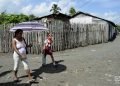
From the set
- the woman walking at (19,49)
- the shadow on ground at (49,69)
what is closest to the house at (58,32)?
the shadow on ground at (49,69)

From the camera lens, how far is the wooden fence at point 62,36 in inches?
728

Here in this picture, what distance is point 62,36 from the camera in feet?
66.5

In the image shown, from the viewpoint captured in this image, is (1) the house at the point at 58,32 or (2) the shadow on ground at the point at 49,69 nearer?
(2) the shadow on ground at the point at 49,69

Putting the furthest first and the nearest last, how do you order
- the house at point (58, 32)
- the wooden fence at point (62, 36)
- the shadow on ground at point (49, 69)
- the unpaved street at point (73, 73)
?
1. the house at point (58, 32)
2. the wooden fence at point (62, 36)
3. the shadow on ground at point (49, 69)
4. the unpaved street at point (73, 73)

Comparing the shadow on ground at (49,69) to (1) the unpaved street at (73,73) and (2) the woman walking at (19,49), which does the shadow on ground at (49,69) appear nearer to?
(1) the unpaved street at (73,73)

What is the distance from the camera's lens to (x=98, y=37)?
26641mm

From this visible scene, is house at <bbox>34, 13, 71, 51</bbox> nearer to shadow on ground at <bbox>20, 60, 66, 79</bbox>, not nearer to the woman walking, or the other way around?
shadow on ground at <bbox>20, 60, 66, 79</bbox>

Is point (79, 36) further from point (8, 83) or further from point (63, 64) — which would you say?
point (8, 83)

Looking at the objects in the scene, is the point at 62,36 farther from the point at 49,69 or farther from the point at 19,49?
the point at 19,49

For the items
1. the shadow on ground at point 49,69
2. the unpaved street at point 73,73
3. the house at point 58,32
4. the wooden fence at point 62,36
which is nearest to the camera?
the unpaved street at point 73,73

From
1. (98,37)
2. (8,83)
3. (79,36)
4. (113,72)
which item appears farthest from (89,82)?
(98,37)

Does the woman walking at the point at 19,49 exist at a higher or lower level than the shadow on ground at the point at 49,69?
higher

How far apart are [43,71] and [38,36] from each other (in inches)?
267

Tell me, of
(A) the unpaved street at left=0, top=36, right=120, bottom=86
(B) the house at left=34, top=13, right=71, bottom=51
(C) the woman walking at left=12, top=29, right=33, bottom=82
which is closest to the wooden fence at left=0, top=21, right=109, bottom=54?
(B) the house at left=34, top=13, right=71, bottom=51
